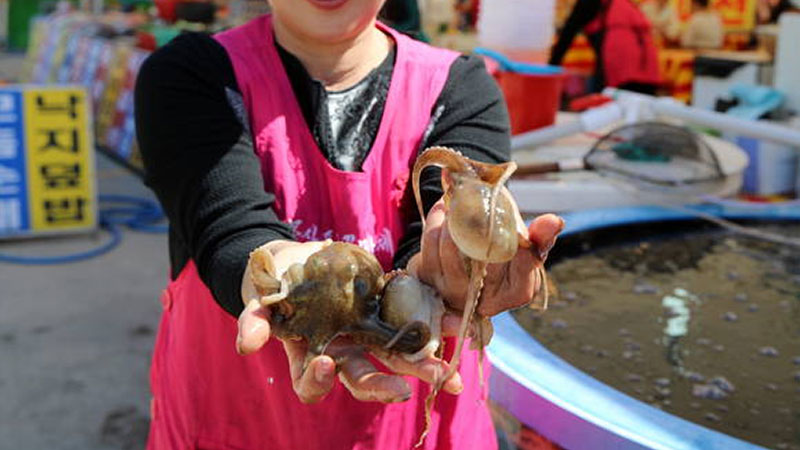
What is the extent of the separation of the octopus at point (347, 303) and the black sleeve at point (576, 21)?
535cm

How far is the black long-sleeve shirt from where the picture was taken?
4.04 feet

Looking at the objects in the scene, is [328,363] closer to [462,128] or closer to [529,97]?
[462,128]

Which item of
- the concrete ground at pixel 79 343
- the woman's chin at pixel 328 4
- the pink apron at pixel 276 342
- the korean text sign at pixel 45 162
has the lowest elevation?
the concrete ground at pixel 79 343

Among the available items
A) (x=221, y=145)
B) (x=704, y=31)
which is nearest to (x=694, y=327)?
(x=221, y=145)

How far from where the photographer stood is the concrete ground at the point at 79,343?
323cm

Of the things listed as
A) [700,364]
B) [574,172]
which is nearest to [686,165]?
[574,172]

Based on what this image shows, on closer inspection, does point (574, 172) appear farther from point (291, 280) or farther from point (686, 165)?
point (291, 280)

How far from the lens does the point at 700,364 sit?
229cm

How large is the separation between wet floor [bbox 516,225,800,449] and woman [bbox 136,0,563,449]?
847 millimetres

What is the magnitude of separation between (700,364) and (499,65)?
164cm

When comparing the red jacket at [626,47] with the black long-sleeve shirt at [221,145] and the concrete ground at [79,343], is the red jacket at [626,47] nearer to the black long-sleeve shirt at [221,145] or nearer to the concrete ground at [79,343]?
the concrete ground at [79,343]

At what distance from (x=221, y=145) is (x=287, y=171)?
0.10 meters

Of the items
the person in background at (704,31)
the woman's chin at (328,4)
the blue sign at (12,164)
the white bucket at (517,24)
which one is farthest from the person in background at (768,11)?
the woman's chin at (328,4)

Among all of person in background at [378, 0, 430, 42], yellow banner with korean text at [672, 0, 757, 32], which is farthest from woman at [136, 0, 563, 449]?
yellow banner with korean text at [672, 0, 757, 32]
